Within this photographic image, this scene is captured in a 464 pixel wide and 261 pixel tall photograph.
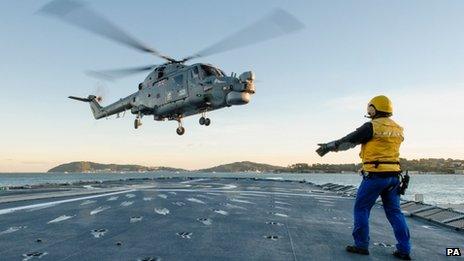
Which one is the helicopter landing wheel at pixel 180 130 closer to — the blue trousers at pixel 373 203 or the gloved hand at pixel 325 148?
the gloved hand at pixel 325 148

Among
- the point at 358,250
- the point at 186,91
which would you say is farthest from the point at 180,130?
the point at 358,250

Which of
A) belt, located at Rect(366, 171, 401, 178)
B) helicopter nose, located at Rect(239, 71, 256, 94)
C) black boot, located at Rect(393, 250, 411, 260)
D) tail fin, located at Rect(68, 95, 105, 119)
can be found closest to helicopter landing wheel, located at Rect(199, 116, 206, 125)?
helicopter nose, located at Rect(239, 71, 256, 94)

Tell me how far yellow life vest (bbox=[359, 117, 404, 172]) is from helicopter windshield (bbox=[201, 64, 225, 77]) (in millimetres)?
20850

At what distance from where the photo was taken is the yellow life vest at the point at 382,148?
23.3ft

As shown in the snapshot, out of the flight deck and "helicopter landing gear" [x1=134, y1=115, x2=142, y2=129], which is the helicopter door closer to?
"helicopter landing gear" [x1=134, y1=115, x2=142, y2=129]

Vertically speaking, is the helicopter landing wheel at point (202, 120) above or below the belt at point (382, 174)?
above

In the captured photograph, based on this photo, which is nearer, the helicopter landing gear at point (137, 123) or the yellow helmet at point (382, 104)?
the yellow helmet at point (382, 104)

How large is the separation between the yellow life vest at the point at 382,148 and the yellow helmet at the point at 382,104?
0.22 meters

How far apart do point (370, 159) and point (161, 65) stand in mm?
25083

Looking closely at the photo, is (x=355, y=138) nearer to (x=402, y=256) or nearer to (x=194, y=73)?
(x=402, y=256)

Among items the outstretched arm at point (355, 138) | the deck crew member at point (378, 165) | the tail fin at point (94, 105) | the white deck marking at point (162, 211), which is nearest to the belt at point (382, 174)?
the deck crew member at point (378, 165)

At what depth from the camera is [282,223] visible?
32.7ft

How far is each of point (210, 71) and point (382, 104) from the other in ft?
69.1

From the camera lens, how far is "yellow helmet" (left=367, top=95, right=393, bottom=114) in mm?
7336
